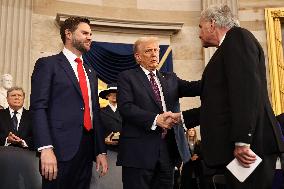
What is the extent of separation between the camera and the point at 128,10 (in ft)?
31.8

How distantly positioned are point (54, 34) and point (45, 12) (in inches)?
22.0

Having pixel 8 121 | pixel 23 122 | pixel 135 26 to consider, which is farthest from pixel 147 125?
pixel 135 26

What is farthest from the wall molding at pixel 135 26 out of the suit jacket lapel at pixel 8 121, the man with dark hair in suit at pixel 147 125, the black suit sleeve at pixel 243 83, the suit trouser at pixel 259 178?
the suit trouser at pixel 259 178

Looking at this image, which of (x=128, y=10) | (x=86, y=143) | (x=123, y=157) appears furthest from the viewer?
(x=128, y=10)

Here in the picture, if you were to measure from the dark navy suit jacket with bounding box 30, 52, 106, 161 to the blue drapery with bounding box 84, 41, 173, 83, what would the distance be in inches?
238

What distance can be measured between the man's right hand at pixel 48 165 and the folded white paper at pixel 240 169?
107cm

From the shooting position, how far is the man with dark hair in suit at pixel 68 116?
8.45 feet

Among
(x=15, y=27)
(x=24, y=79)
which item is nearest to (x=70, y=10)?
(x=15, y=27)

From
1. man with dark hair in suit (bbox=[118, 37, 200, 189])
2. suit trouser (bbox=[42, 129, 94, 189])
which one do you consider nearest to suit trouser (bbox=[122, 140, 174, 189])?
man with dark hair in suit (bbox=[118, 37, 200, 189])

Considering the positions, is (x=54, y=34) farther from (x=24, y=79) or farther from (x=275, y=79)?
(x=275, y=79)

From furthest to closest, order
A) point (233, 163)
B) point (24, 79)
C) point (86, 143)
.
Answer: point (24, 79), point (86, 143), point (233, 163)

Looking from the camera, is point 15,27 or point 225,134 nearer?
point 225,134

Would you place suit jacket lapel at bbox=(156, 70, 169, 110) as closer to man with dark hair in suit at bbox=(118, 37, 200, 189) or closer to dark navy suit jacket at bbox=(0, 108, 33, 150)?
man with dark hair in suit at bbox=(118, 37, 200, 189)

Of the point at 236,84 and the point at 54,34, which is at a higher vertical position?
the point at 54,34
